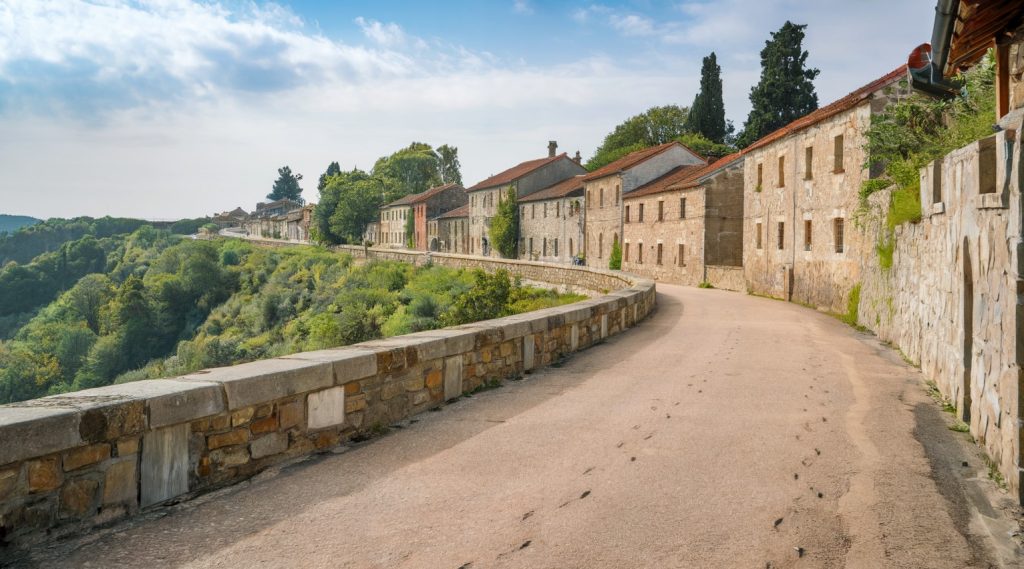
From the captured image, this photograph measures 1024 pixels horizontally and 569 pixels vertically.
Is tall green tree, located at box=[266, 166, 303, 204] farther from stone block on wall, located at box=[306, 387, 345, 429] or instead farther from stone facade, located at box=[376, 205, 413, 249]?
stone block on wall, located at box=[306, 387, 345, 429]

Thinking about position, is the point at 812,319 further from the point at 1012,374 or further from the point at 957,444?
the point at 1012,374

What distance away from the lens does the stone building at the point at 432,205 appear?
70.4 metres

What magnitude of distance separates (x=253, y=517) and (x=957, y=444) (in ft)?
17.1

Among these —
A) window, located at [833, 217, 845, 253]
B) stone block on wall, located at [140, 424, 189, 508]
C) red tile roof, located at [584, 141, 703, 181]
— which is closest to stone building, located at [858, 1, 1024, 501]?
stone block on wall, located at [140, 424, 189, 508]

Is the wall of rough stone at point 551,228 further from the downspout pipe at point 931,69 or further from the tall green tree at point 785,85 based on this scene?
the downspout pipe at point 931,69

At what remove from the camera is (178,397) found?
409cm

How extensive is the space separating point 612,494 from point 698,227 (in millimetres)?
28017

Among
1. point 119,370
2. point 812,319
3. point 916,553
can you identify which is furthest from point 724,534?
point 119,370

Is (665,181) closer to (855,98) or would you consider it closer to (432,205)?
(855,98)

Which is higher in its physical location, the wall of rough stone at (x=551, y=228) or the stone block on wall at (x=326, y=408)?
the wall of rough stone at (x=551, y=228)

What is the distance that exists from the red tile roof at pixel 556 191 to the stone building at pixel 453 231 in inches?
460

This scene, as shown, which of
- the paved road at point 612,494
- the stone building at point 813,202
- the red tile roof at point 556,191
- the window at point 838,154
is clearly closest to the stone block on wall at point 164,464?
the paved road at point 612,494

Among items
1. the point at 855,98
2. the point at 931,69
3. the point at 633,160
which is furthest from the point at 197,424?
the point at 633,160

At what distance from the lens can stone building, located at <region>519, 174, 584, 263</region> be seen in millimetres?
44531
